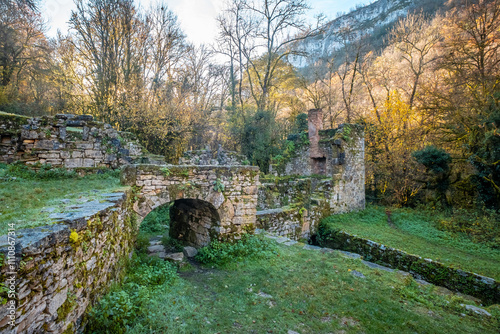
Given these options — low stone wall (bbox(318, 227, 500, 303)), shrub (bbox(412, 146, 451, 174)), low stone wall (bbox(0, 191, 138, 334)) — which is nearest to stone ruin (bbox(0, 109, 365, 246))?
low stone wall (bbox(318, 227, 500, 303))

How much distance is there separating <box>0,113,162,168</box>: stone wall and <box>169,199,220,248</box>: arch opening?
11.3 feet

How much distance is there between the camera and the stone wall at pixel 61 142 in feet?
25.5

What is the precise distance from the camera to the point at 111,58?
13211mm

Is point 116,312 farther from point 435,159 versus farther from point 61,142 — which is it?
point 435,159

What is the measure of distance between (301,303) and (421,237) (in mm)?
7301

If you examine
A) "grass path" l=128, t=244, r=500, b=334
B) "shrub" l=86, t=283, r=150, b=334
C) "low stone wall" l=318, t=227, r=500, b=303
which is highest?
"shrub" l=86, t=283, r=150, b=334

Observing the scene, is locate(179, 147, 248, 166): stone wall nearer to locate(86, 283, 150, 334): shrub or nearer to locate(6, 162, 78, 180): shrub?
locate(6, 162, 78, 180): shrub

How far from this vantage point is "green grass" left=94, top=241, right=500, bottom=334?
3.82m

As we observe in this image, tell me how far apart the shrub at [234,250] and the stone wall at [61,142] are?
5332 millimetres

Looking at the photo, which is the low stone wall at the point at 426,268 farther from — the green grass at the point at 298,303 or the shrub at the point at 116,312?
the shrub at the point at 116,312

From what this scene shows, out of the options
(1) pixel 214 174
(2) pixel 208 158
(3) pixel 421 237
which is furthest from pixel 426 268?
(2) pixel 208 158

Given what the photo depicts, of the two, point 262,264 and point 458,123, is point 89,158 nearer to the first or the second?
point 262,264

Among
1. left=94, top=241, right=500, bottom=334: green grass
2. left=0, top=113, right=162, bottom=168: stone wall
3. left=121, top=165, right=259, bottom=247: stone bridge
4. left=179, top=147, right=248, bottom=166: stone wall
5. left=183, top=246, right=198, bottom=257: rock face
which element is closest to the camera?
left=94, top=241, right=500, bottom=334: green grass

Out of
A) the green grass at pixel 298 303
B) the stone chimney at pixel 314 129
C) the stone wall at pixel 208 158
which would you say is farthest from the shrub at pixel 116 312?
the stone chimney at pixel 314 129
